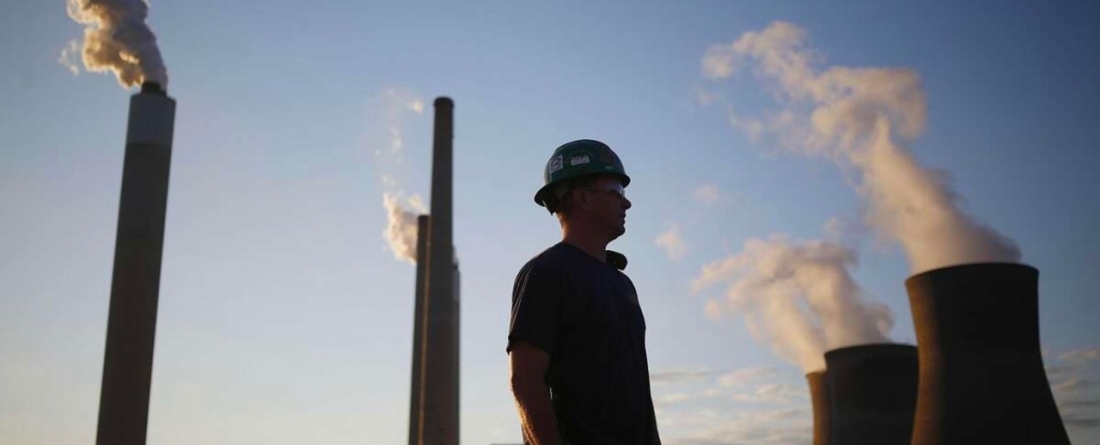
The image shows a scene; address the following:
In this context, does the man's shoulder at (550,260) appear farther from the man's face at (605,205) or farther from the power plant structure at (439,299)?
the power plant structure at (439,299)

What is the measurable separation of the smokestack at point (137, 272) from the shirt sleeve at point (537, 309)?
1399 cm

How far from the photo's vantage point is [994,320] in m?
16.3

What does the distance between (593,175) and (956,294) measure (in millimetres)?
16172

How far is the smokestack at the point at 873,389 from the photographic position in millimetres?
21125

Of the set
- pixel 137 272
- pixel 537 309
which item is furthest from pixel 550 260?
pixel 137 272

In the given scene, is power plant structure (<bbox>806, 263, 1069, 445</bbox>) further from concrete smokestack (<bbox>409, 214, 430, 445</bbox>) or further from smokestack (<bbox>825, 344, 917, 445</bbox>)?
concrete smokestack (<bbox>409, 214, 430, 445</bbox>)

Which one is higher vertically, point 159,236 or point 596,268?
point 159,236

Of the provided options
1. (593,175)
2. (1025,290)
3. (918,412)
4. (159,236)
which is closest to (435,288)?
(159,236)

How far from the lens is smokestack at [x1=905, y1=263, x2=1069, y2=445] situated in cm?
1611

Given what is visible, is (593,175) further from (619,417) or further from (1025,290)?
(1025,290)

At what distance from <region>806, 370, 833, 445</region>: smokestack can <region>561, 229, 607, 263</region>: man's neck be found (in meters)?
23.9

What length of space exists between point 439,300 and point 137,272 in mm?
8159

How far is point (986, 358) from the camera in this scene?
1631 centimetres

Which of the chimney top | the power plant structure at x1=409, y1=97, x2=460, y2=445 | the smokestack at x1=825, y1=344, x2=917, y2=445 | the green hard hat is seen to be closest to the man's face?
the green hard hat
